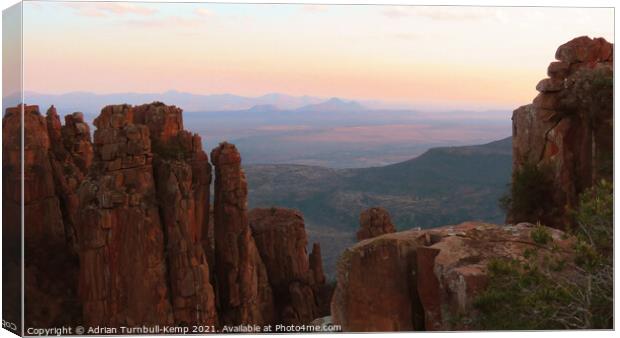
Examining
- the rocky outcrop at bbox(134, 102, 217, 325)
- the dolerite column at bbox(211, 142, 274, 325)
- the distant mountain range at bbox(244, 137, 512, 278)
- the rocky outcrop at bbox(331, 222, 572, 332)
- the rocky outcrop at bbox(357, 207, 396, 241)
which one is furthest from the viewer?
the distant mountain range at bbox(244, 137, 512, 278)

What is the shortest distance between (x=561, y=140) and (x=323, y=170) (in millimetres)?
23803

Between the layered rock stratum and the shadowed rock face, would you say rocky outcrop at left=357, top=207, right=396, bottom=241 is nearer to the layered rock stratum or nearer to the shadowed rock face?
the shadowed rock face

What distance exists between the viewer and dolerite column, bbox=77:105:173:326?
28.8 meters

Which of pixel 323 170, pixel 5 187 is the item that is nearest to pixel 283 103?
pixel 5 187


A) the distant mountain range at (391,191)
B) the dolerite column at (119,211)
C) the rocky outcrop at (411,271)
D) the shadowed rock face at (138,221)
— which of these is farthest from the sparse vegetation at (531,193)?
the distant mountain range at (391,191)

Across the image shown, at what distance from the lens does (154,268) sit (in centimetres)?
2962

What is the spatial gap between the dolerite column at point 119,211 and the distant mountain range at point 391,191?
13.5 metres

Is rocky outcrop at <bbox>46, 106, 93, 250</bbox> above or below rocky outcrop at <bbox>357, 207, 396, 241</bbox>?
above

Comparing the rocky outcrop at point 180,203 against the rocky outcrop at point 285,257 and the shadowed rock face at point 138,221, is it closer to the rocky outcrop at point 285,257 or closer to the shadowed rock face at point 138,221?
the shadowed rock face at point 138,221

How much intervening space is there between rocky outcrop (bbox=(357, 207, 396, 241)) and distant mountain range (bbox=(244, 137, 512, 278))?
22.7 feet

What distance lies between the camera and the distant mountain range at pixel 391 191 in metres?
45.1

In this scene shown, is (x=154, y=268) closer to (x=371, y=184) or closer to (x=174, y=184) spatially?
(x=174, y=184)

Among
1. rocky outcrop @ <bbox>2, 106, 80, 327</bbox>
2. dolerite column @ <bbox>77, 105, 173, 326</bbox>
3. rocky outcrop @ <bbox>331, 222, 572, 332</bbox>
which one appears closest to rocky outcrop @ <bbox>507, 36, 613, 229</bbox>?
rocky outcrop @ <bbox>331, 222, 572, 332</bbox>

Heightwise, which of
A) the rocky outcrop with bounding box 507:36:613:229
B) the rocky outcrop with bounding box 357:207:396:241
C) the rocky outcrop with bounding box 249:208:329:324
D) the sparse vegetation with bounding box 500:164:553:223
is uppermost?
the rocky outcrop with bounding box 507:36:613:229
